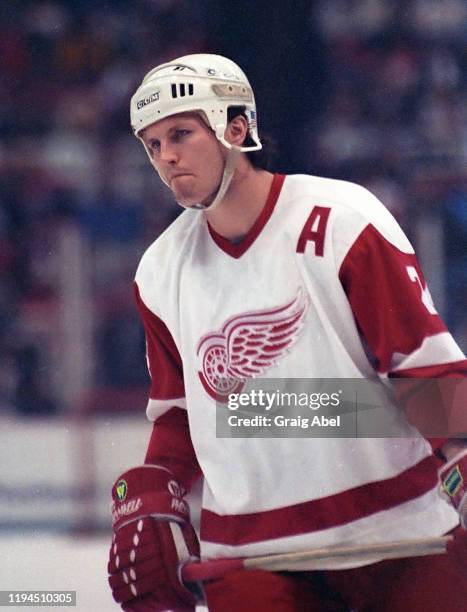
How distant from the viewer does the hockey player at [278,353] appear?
1278 mm

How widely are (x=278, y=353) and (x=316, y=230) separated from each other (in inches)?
5.7

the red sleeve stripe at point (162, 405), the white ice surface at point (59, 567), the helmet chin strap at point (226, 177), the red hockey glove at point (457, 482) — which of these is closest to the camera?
the red hockey glove at point (457, 482)

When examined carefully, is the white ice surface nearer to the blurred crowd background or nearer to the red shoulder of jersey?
the blurred crowd background

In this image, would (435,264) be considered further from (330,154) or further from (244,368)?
(244,368)

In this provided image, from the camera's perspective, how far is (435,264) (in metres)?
2.26

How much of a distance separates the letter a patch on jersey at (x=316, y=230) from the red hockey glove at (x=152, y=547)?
1.16 ft

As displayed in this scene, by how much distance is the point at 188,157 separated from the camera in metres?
1.34

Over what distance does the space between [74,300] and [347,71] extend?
79cm

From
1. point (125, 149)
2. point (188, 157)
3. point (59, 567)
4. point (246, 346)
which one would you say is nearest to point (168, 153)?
point (188, 157)

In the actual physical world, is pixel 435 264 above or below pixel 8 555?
above

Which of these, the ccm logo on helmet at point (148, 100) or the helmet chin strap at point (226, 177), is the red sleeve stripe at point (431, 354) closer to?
the helmet chin strap at point (226, 177)

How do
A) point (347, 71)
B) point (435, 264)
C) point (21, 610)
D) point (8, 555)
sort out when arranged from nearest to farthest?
point (21, 610) < point (8, 555) < point (435, 264) < point (347, 71)

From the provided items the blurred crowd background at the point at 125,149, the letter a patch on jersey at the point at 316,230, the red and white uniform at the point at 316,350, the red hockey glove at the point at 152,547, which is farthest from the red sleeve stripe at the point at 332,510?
the blurred crowd background at the point at 125,149

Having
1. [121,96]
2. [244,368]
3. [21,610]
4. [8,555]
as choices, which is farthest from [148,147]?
[121,96]
